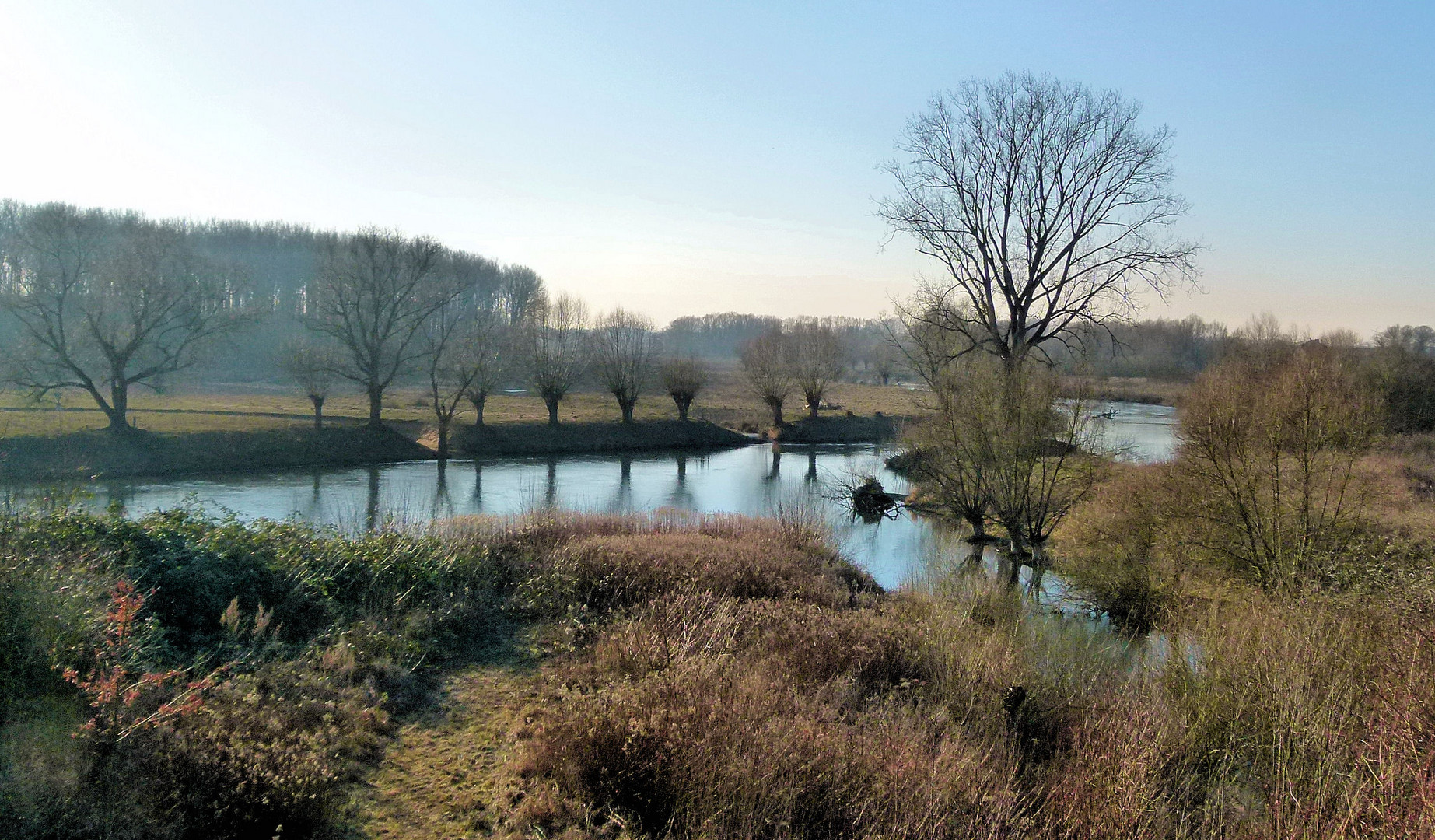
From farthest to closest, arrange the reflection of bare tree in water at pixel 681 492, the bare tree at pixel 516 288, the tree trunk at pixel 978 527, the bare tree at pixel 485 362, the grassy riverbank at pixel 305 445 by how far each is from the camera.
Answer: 1. the bare tree at pixel 516 288
2. the bare tree at pixel 485 362
3. the reflection of bare tree in water at pixel 681 492
4. the grassy riverbank at pixel 305 445
5. the tree trunk at pixel 978 527

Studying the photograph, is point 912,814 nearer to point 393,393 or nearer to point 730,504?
point 730,504

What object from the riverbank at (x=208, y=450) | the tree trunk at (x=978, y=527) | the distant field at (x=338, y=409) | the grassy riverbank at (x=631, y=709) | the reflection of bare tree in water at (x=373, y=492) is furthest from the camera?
the distant field at (x=338, y=409)

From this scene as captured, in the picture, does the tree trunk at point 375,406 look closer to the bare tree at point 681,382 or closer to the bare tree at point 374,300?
the bare tree at point 374,300


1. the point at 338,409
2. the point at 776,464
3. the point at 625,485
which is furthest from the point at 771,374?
the point at 338,409

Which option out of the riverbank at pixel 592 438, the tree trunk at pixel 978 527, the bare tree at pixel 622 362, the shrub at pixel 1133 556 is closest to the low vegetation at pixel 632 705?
the shrub at pixel 1133 556

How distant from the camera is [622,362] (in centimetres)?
4400

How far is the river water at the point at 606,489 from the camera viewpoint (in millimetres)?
19047

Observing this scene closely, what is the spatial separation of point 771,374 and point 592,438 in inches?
471

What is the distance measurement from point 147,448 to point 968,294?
92.8 feet

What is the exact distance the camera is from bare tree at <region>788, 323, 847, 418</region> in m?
48.0

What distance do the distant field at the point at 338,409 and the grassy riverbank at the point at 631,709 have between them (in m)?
14.6

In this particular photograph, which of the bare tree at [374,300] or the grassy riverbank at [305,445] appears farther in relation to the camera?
the bare tree at [374,300]

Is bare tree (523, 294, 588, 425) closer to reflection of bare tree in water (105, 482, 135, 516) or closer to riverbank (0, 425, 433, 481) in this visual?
riverbank (0, 425, 433, 481)

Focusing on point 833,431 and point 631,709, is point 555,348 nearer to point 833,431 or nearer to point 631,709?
point 833,431
